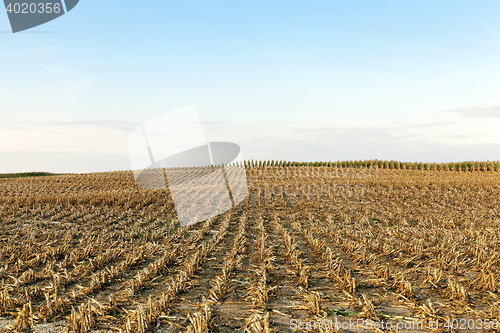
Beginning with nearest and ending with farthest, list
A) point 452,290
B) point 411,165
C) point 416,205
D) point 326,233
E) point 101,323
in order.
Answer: point 101,323, point 452,290, point 326,233, point 416,205, point 411,165

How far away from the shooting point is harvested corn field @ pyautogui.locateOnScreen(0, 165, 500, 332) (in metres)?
5.20

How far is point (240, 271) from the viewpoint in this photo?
749 cm

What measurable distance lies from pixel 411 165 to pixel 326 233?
37.9 meters

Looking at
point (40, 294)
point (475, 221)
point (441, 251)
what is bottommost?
point (475, 221)

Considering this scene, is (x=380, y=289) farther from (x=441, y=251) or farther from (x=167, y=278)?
(x=167, y=278)

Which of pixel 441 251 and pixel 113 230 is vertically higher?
pixel 113 230

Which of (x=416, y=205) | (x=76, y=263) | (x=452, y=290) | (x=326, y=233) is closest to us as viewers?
(x=452, y=290)

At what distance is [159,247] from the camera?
9.38 meters

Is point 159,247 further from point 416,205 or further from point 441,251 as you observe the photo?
point 416,205

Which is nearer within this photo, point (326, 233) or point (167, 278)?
point (167, 278)

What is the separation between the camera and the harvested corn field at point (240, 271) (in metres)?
5.20

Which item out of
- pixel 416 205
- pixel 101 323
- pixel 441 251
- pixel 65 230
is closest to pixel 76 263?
pixel 101 323

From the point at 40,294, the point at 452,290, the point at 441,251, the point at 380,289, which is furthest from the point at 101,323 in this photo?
the point at 441,251

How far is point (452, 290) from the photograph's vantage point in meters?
6.13
